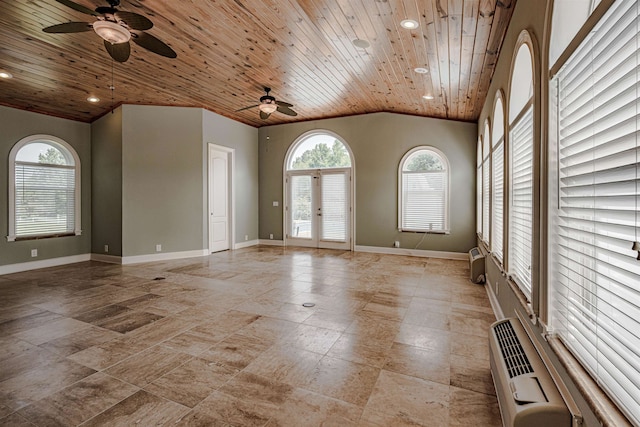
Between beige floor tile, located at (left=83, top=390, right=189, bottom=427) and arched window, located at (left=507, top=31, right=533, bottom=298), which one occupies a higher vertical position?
arched window, located at (left=507, top=31, right=533, bottom=298)

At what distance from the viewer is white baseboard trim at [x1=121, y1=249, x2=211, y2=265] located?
647cm

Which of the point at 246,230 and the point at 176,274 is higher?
the point at 246,230

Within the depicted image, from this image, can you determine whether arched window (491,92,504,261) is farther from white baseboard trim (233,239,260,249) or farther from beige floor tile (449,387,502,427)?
white baseboard trim (233,239,260,249)

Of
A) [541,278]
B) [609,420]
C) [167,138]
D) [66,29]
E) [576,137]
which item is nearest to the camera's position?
[609,420]

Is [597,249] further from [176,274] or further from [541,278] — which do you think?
[176,274]

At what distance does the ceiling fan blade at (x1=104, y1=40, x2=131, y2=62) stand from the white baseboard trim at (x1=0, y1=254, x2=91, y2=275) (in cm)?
507

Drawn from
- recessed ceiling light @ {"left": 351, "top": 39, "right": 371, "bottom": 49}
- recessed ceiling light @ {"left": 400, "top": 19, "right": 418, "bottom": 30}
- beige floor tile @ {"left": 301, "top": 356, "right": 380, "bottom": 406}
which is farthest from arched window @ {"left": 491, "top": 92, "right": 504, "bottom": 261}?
beige floor tile @ {"left": 301, "top": 356, "right": 380, "bottom": 406}

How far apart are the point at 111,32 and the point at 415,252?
6455 mm

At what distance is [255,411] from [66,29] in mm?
3725

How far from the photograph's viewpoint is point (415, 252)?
7.27 metres

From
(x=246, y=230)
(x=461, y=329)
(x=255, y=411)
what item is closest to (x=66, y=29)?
(x=255, y=411)

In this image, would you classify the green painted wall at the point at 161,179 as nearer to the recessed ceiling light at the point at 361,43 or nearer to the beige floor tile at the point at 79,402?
the recessed ceiling light at the point at 361,43

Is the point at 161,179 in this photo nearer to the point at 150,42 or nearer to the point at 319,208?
the point at 319,208

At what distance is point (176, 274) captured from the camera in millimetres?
5531
